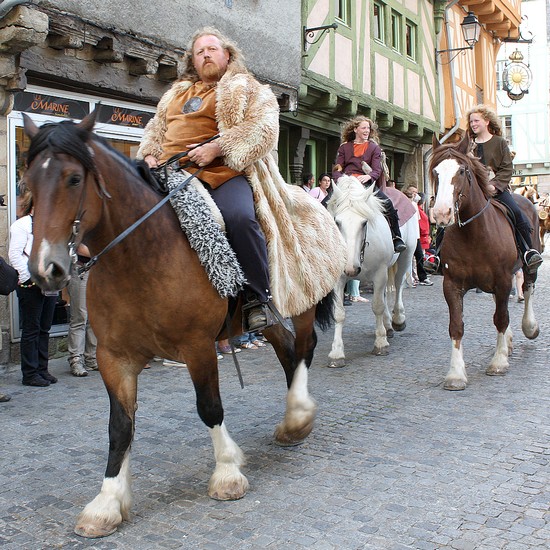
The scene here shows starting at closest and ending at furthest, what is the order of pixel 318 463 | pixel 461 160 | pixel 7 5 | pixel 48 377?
pixel 318 463
pixel 461 160
pixel 7 5
pixel 48 377

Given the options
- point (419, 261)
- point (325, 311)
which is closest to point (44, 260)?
point (325, 311)

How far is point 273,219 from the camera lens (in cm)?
447

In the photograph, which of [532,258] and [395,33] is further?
[395,33]

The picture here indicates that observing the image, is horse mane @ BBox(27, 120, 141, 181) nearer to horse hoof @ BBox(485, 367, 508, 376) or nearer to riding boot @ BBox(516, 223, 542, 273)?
horse hoof @ BBox(485, 367, 508, 376)

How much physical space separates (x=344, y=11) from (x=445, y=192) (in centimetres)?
1038

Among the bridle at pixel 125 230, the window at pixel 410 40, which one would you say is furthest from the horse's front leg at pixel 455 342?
the window at pixel 410 40

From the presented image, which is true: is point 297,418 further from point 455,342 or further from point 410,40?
point 410,40

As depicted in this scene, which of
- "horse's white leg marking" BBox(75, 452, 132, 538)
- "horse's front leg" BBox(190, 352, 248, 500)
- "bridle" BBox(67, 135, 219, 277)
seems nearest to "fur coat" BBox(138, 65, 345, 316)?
"bridle" BBox(67, 135, 219, 277)

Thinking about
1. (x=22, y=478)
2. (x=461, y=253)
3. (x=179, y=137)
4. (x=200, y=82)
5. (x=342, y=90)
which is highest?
(x=342, y=90)

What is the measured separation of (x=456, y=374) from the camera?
6578mm

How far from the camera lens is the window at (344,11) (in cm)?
1532

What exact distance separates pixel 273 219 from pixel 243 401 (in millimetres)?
2373

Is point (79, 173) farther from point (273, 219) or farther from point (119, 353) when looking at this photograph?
point (273, 219)

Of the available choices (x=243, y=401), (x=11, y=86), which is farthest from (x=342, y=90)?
(x=243, y=401)
